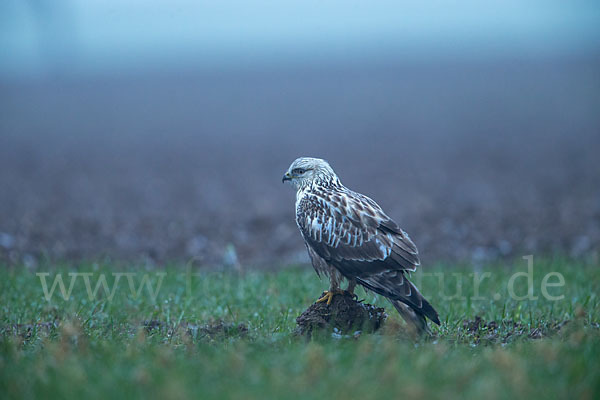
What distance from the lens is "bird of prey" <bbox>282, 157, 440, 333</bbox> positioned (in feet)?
19.7

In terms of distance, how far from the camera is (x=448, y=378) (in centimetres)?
438

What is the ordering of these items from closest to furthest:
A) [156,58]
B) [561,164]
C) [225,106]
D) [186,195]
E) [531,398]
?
[531,398] < [186,195] < [561,164] < [225,106] < [156,58]

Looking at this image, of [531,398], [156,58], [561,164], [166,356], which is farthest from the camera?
[156,58]

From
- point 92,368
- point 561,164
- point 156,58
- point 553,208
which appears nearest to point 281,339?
point 92,368

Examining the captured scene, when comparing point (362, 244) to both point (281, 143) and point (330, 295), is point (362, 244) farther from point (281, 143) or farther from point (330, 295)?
point (281, 143)

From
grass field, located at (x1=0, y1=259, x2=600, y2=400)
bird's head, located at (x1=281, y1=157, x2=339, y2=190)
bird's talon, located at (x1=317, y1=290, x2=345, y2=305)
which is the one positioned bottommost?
grass field, located at (x1=0, y1=259, x2=600, y2=400)

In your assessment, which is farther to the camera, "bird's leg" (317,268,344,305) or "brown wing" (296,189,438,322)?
"bird's leg" (317,268,344,305)

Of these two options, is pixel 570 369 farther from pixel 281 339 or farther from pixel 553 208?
pixel 553 208

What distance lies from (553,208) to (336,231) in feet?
27.8

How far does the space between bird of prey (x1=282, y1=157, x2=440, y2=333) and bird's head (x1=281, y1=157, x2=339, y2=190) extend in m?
0.23

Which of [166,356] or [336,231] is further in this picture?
[336,231]

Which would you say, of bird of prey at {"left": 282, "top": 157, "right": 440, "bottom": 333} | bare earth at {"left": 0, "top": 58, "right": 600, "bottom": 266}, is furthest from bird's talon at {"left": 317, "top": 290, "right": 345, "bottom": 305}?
bare earth at {"left": 0, "top": 58, "right": 600, "bottom": 266}

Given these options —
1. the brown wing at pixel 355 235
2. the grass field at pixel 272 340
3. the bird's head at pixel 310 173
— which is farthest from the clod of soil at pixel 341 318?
the bird's head at pixel 310 173

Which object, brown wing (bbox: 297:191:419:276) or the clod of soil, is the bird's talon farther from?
brown wing (bbox: 297:191:419:276)
